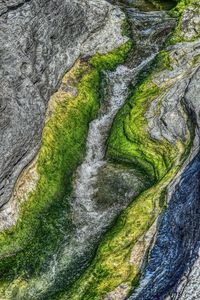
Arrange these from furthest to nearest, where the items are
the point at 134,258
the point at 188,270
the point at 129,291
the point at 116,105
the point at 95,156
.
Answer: the point at 116,105 < the point at 95,156 < the point at 134,258 < the point at 129,291 < the point at 188,270

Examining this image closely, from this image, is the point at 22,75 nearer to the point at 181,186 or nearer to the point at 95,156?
the point at 95,156

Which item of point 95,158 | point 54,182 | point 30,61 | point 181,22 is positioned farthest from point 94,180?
point 181,22

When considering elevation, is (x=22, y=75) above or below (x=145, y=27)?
above

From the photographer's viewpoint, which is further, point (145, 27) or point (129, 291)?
point (145, 27)

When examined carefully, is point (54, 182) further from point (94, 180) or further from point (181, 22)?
point (181, 22)

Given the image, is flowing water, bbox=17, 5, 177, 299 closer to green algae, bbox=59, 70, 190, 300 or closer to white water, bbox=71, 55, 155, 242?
white water, bbox=71, 55, 155, 242

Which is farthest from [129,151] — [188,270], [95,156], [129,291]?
[188,270]
